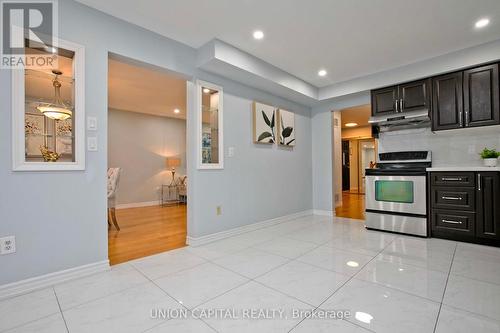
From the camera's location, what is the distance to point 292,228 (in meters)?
3.82

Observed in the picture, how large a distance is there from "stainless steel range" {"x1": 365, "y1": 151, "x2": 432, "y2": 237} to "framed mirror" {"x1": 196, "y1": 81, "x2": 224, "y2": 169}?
2.40 metres

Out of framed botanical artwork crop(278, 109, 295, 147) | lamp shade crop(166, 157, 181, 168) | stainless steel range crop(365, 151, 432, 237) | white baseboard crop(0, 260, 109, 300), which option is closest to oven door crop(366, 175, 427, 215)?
stainless steel range crop(365, 151, 432, 237)

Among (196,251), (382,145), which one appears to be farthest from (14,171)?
(382,145)

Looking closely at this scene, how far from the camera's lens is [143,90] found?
4.84 m

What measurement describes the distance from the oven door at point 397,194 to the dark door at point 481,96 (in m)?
0.97

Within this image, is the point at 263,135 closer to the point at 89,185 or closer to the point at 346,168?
the point at 89,185

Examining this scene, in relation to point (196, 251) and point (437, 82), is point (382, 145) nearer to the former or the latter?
point (437, 82)

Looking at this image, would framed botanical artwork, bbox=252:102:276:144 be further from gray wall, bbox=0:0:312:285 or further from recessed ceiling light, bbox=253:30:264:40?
recessed ceiling light, bbox=253:30:264:40

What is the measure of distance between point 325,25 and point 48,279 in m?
3.58

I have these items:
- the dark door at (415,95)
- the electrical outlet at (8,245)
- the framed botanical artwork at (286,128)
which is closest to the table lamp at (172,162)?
the framed botanical artwork at (286,128)

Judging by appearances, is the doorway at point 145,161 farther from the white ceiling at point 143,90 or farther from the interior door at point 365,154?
the interior door at point 365,154

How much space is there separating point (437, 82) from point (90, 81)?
433 centimetres

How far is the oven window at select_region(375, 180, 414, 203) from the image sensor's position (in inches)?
133

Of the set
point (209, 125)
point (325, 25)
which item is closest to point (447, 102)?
point (325, 25)
